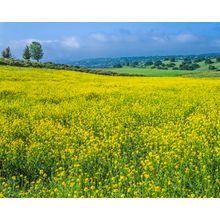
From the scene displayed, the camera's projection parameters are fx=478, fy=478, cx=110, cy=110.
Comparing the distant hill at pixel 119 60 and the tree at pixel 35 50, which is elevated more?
the tree at pixel 35 50

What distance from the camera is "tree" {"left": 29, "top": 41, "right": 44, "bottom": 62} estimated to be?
7078 mm

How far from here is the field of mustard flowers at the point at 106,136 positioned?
5.66 metres

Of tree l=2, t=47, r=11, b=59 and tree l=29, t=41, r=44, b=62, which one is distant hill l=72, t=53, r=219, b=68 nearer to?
tree l=29, t=41, r=44, b=62

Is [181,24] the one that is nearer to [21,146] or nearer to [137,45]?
[137,45]

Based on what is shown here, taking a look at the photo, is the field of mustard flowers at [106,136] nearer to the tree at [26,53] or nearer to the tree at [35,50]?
the tree at [26,53]

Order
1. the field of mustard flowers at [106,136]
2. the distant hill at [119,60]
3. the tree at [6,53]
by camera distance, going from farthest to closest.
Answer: the distant hill at [119,60] → the tree at [6,53] → the field of mustard flowers at [106,136]

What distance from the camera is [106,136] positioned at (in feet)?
23.2

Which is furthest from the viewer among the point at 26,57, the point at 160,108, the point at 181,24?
the point at 160,108

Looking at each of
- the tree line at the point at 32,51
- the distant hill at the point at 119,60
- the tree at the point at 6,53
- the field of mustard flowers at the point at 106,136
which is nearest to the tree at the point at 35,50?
the tree line at the point at 32,51

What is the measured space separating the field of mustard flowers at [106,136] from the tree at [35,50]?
69 centimetres

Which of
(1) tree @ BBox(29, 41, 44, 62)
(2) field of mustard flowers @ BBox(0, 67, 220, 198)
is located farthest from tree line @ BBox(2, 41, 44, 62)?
(2) field of mustard flowers @ BBox(0, 67, 220, 198)
